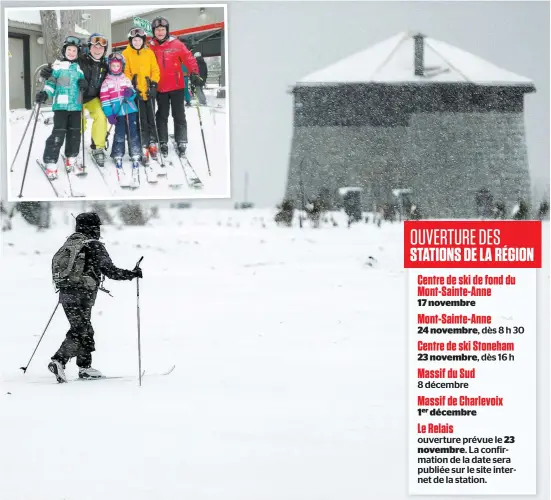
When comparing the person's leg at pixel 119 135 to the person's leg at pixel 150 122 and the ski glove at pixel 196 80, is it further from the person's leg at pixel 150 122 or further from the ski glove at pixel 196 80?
the ski glove at pixel 196 80

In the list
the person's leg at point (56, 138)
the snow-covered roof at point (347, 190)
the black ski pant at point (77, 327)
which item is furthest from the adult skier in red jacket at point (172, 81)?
the snow-covered roof at point (347, 190)

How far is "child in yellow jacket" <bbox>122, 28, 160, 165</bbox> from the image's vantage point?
198 inches

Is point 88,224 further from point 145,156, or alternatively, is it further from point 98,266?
point 145,156

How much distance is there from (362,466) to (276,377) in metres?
0.82

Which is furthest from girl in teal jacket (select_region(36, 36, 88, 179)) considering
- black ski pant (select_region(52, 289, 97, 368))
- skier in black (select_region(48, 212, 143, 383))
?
black ski pant (select_region(52, 289, 97, 368))

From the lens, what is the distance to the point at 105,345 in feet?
16.5

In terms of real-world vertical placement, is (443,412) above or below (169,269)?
below

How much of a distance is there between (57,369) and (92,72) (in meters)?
1.97

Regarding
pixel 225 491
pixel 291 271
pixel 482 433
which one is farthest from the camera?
pixel 291 271

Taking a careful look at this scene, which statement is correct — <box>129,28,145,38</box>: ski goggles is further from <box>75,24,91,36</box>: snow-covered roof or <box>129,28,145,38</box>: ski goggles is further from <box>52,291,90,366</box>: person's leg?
<box>52,291,90,366</box>: person's leg

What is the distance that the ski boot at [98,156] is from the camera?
5.07 metres

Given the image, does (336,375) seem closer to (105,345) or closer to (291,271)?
(291,271)

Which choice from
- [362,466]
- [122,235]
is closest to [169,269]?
[122,235]

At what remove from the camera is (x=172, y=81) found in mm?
5082
